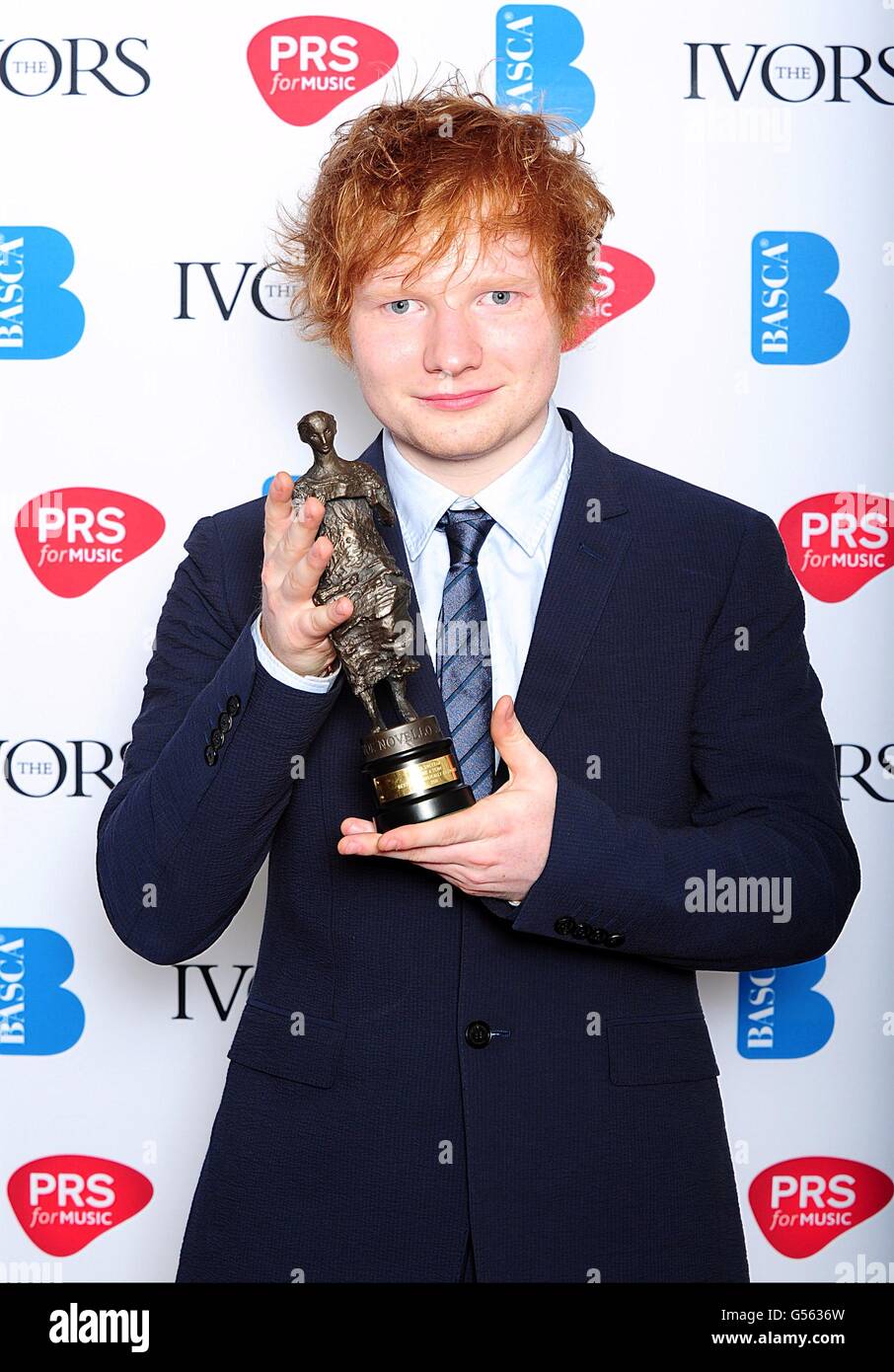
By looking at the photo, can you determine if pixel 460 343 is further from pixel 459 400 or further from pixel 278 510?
pixel 278 510

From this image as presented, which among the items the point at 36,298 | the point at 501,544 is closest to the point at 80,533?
the point at 36,298

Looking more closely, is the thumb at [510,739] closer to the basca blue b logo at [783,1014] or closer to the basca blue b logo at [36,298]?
the basca blue b logo at [783,1014]

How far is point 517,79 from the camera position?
66.5 inches

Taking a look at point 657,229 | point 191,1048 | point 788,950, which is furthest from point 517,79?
point 191,1048

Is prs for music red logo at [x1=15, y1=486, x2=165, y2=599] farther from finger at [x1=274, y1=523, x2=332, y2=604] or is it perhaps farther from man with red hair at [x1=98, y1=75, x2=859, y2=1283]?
finger at [x1=274, y1=523, x2=332, y2=604]

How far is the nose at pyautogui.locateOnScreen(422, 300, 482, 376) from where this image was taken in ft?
3.89

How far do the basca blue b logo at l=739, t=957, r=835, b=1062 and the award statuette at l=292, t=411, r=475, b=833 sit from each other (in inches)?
35.8

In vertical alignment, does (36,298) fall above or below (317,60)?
below

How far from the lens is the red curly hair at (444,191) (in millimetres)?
1224

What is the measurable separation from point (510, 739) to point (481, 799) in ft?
0.39

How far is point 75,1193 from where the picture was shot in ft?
6.02

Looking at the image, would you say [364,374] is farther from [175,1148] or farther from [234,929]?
[175,1148]

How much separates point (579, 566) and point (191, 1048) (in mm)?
959

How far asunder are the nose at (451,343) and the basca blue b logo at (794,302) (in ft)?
2.16
